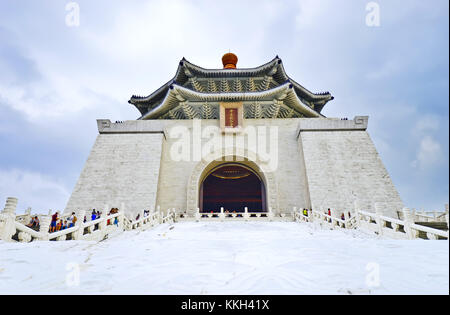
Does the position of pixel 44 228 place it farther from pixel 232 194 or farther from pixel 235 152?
pixel 232 194

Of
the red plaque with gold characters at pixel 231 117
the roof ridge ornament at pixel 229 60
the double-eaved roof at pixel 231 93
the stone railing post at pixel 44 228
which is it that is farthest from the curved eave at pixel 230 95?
the stone railing post at pixel 44 228

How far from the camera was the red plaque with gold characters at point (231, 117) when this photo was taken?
1609 centimetres

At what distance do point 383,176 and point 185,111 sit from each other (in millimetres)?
12960

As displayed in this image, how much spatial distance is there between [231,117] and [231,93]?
1595mm

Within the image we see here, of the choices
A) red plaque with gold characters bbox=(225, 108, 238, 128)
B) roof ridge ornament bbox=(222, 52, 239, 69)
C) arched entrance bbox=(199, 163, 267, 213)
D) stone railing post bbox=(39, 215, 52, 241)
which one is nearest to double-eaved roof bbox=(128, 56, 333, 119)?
red plaque with gold characters bbox=(225, 108, 238, 128)

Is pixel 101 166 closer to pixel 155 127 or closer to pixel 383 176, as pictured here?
pixel 155 127

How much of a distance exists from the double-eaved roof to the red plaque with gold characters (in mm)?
684

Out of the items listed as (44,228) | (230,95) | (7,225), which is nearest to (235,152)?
(230,95)

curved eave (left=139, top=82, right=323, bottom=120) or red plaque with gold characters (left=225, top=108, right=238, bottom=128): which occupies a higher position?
curved eave (left=139, top=82, right=323, bottom=120)

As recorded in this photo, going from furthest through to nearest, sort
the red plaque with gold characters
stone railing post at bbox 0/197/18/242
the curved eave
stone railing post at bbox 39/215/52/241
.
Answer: the red plaque with gold characters < the curved eave < stone railing post at bbox 39/215/52/241 < stone railing post at bbox 0/197/18/242

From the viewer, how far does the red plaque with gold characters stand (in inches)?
634

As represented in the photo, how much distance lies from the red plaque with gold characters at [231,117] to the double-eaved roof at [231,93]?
684 millimetres

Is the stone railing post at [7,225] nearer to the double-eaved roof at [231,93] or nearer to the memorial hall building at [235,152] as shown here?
the memorial hall building at [235,152]

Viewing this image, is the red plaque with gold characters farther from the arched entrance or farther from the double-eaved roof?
the arched entrance
